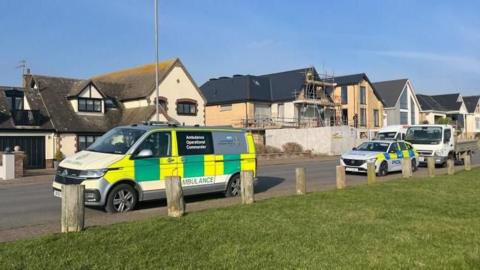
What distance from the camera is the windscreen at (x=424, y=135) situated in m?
24.0

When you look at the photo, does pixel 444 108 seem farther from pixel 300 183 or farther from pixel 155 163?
Result: pixel 155 163

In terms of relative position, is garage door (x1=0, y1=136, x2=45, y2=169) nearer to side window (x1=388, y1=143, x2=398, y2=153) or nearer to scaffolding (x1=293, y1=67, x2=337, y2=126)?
side window (x1=388, y1=143, x2=398, y2=153)

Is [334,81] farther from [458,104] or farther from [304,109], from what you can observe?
[458,104]

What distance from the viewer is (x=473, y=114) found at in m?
84.4

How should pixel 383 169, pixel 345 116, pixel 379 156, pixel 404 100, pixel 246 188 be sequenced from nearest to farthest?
1. pixel 246 188
2. pixel 379 156
3. pixel 383 169
4. pixel 345 116
5. pixel 404 100

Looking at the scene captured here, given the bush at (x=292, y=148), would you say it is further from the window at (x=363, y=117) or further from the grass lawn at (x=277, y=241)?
the grass lawn at (x=277, y=241)

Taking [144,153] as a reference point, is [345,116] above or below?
above

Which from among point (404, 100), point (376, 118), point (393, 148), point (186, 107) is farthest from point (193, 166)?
point (404, 100)

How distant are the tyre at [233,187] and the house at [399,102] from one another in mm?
55595

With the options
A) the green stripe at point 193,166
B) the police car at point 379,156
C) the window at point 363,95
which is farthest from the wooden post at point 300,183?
the window at point 363,95

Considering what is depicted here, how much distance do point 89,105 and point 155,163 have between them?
25265mm

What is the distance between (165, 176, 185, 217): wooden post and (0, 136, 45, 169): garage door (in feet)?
77.3

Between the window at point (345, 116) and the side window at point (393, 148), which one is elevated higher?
the window at point (345, 116)

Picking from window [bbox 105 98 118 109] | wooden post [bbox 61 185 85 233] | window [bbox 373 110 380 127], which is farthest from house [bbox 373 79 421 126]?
wooden post [bbox 61 185 85 233]
